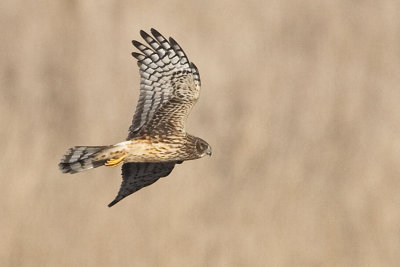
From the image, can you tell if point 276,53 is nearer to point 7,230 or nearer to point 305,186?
point 305,186

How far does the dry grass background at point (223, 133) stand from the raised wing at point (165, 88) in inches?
214

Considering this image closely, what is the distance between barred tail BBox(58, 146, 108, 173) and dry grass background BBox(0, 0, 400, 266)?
566 centimetres

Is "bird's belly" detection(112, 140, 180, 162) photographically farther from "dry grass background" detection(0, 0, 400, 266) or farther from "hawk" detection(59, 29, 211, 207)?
"dry grass background" detection(0, 0, 400, 266)

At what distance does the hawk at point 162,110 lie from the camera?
35.5 ft

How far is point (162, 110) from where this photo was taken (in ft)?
36.2

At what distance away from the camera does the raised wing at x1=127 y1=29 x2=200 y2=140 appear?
1103 centimetres

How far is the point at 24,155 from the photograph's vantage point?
54.2 ft

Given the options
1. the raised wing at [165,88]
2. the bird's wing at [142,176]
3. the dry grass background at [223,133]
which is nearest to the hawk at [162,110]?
the raised wing at [165,88]

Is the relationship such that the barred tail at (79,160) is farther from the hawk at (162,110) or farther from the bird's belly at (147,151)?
the bird's belly at (147,151)

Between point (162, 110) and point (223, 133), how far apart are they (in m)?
5.66

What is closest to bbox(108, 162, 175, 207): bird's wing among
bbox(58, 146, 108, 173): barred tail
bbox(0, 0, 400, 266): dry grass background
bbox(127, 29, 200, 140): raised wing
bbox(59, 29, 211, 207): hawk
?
bbox(59, 29, 211, 207): hawk

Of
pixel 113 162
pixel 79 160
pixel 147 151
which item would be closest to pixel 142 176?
pixel 147 151

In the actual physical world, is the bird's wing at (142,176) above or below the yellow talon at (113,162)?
below

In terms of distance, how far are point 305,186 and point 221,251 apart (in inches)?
53.1
